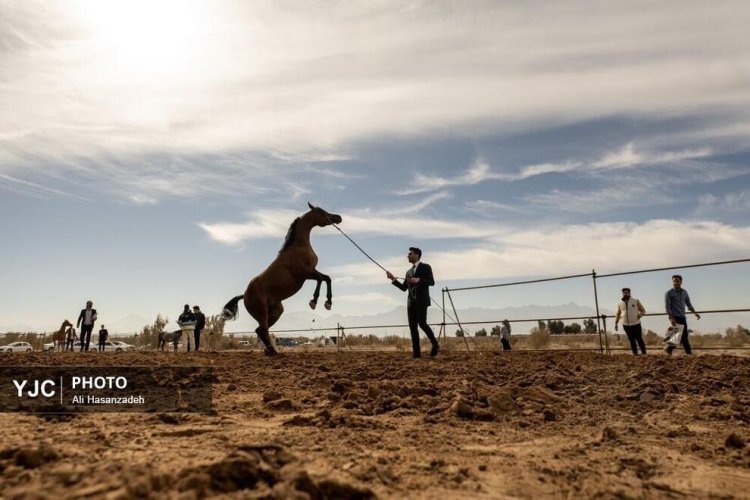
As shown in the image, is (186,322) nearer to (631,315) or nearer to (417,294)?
(417,294)

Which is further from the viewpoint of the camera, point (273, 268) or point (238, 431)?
point (273, 268)

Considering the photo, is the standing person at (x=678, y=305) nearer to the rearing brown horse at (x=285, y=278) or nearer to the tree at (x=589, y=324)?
the tree at (x=589, y=324)

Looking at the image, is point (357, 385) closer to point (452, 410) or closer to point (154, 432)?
point (452, 410)

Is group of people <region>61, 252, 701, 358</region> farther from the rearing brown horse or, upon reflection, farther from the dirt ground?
the dirt ground

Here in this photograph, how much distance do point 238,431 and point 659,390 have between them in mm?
3933

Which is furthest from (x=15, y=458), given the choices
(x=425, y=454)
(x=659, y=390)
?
(x=659, y=390)

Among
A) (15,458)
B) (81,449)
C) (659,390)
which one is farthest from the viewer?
(659,390)

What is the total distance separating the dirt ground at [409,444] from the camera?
82.6 inches

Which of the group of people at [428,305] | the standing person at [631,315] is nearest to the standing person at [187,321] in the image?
the group of people at [428,305]

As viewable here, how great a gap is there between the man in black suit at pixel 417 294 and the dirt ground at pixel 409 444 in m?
3.11

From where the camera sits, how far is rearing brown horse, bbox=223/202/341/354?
31.8 ft

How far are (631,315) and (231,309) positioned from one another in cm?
879

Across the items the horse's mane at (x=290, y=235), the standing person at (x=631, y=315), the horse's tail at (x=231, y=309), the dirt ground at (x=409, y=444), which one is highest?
the horse's mane at (x=290, y=235)

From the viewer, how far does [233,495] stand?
1.94 m
